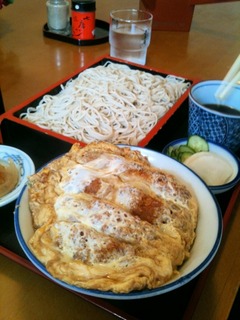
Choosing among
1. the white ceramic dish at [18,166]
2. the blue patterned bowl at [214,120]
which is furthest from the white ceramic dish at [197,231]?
the blue patterned bowl at [214,120]

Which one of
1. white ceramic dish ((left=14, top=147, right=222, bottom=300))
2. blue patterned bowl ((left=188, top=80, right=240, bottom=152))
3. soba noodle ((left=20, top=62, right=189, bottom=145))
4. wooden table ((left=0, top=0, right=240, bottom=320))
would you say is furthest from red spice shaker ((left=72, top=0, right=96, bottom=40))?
white ceramic dish ((left=14, top=147, right=222, bottom=300))

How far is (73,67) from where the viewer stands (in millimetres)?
1674

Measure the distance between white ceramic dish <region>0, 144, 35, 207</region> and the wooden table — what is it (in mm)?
148

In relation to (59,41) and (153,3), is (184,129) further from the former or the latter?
(153,3)

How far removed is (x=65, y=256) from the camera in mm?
586

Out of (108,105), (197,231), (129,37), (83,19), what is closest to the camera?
(197,231)

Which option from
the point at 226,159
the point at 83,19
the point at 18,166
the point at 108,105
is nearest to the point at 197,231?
the point at 226,159

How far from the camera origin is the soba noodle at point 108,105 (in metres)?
1.16

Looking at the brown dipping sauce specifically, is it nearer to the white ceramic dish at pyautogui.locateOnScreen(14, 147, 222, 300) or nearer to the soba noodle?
the soba noodle

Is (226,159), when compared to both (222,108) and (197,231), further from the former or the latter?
(197,231)

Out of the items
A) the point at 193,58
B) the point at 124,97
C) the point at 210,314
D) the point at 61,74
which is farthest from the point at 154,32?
the point at 210,314

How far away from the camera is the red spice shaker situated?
1716mm

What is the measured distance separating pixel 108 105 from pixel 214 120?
418 mm

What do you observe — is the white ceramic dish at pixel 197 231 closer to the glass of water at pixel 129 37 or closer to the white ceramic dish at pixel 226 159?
the white ceramic dish at pixel 226 159
